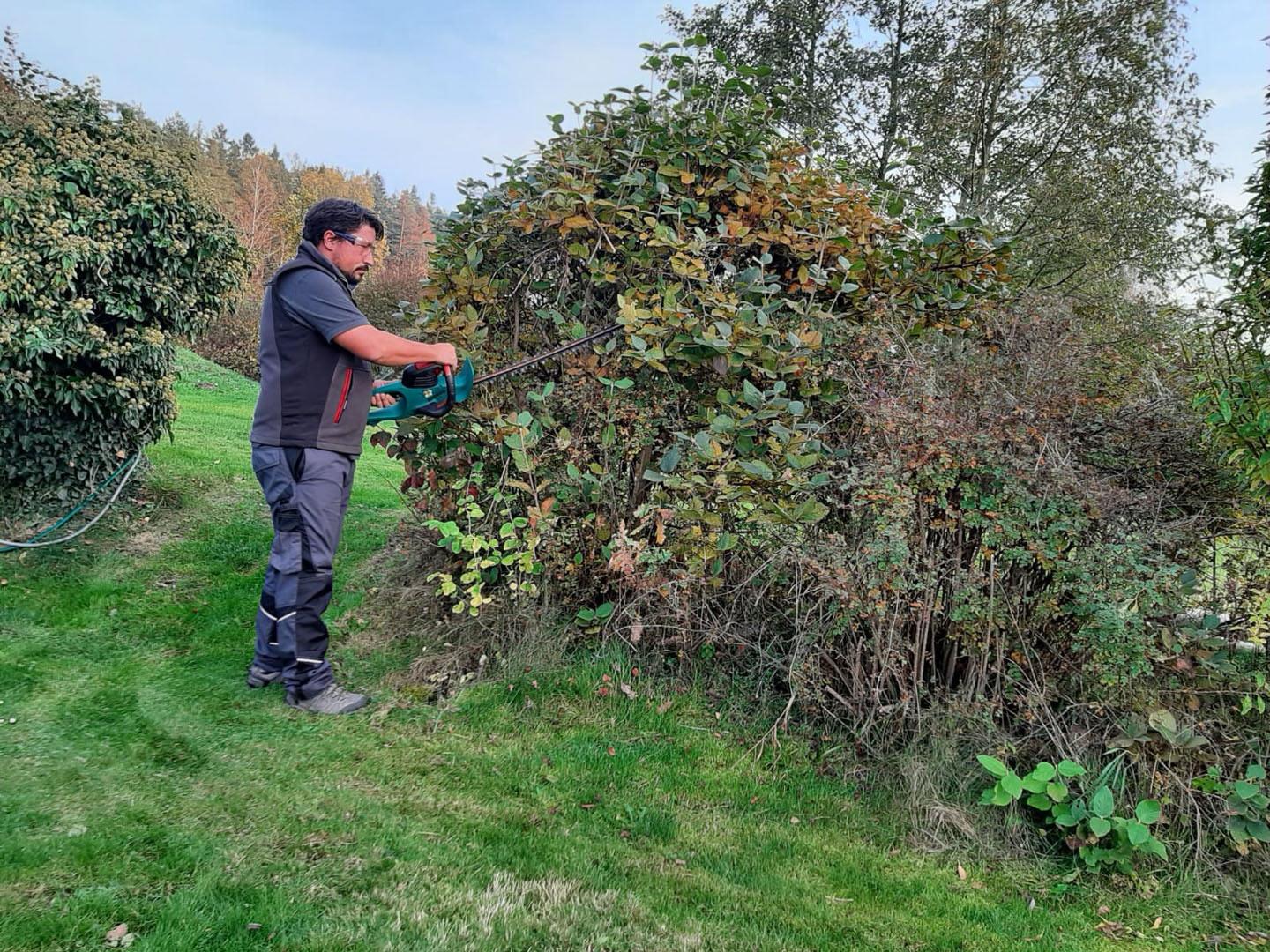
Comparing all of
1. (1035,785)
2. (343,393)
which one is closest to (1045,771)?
(1035,785)

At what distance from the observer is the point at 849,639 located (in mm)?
3129

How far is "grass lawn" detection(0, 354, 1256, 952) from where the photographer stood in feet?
6.94

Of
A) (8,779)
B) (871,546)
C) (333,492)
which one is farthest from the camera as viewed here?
(333,492)

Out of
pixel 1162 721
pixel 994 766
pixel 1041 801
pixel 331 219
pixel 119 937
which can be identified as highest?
pixel 331 219

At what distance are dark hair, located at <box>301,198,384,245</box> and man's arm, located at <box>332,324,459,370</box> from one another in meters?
0.55

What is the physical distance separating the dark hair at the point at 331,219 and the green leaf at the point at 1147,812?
12.5 feet

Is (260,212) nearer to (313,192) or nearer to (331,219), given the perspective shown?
(313,192)

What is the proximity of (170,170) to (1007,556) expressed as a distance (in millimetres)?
5354

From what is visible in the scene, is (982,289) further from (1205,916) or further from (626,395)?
(1205,916)

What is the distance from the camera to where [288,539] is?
329 centimetres

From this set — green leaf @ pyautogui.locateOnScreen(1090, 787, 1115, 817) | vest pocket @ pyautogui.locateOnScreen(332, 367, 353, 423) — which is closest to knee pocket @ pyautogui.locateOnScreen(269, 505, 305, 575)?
vest pocket @ pyautogui.locateOnScreen(332, 367, 353, 423)

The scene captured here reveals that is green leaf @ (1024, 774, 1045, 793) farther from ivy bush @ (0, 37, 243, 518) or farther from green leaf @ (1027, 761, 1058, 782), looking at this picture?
ivy bush @ (0, 37, 243, 518)

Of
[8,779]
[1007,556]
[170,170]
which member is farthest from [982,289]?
[170,170]

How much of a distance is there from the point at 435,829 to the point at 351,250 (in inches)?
97.5
